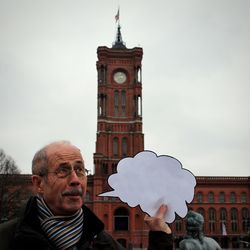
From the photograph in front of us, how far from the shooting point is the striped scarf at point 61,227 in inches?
96.2

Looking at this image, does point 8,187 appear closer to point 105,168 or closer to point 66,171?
point 105,168

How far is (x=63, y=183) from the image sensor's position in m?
2.62

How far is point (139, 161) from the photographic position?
3438mm

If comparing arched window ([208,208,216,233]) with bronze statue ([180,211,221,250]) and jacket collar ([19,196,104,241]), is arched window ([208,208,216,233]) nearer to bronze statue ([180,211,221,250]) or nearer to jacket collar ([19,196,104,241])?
bronze statue ([180,211,221,250])

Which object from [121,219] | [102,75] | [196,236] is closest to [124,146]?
[121,219]

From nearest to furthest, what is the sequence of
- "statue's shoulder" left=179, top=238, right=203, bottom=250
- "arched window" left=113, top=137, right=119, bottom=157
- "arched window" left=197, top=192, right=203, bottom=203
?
"statue's shoulder" left=179, top=238, right=203, bottom=250, "arched window" left=113, top=137, right=119, bottom=157, "arched window" left=197, top=192, right=203, bottom=203

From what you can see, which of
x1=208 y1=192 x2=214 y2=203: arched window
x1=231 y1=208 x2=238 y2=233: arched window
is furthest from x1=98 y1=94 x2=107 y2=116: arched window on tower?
x1=231 y1=208 x2=238 y2=233: arched window

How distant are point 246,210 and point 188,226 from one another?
6829cm

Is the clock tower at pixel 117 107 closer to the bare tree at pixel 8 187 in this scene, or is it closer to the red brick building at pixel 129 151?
the red brick building at pixel 129 151

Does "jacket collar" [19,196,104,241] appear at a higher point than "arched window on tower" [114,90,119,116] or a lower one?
lower

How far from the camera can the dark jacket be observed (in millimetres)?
2365

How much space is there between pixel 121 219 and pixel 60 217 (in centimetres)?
6090

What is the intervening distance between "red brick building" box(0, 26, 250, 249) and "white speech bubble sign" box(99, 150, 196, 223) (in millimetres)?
59039

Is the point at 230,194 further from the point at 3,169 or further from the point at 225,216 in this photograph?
the point at 3,169
